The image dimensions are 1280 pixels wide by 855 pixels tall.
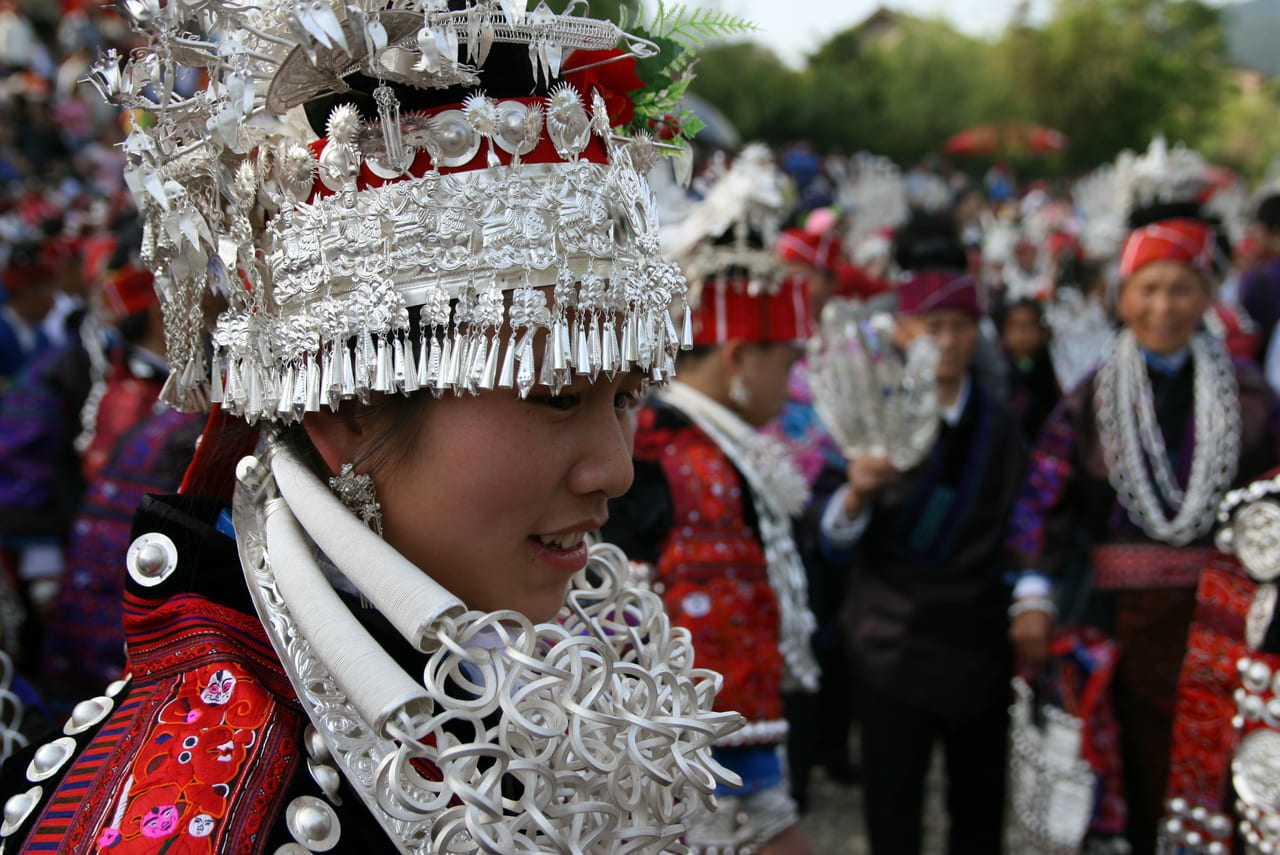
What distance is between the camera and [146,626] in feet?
4.60

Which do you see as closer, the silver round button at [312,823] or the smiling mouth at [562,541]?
the silver round button at [312,823]

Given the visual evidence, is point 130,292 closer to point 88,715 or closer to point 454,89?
point 88,715

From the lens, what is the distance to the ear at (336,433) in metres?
1.42

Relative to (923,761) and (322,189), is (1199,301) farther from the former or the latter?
(322,189)

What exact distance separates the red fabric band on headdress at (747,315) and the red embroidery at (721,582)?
1.44 ft

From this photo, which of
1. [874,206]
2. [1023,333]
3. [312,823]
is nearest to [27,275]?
[1023,333]

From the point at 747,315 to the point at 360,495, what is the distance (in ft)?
7.27

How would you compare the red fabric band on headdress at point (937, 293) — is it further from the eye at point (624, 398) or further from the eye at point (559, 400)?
the eye at point (559, 400)

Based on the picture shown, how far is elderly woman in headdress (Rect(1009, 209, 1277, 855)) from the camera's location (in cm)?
362

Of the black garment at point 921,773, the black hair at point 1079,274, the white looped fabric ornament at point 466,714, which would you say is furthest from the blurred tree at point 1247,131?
the white looped fabric ornament at point 466,714

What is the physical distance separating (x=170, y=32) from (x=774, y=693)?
231cm

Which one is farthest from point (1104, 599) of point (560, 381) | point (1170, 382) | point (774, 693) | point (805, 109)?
point (805, 109)

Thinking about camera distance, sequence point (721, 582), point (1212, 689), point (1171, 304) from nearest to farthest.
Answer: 1. point (1212, 689)
2. point (721, 582)
3. point (1171, 304)

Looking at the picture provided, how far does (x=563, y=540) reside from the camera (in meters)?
1.46
